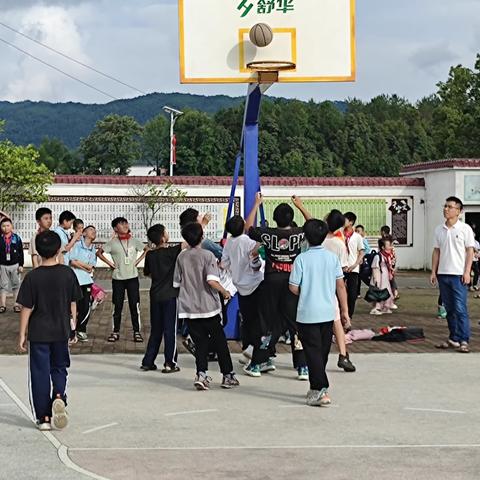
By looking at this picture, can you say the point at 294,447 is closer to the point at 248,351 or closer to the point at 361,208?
the point at 248,351

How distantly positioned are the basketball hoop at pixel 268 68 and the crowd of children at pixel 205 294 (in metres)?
2.27

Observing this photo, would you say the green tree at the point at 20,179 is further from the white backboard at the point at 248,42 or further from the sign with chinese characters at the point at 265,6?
the sign with chinese characters at the point at 265,6

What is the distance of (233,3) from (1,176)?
55.9 feet

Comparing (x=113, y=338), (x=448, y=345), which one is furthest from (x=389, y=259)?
(x=113, y=338)

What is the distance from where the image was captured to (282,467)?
7.21 metres

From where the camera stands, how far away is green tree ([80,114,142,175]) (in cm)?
10344

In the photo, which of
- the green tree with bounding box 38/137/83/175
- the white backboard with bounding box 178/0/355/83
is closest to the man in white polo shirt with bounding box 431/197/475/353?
the white backboard with bounding box 178/0/355/83

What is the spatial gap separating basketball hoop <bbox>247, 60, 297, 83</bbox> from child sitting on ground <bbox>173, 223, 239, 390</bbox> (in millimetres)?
3924

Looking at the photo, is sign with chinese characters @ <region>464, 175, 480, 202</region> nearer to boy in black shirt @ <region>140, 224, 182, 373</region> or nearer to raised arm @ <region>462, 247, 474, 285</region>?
raised arm @ <region>462, 247, 474, 285</region>

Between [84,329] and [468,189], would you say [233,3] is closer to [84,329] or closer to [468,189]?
[84,329]

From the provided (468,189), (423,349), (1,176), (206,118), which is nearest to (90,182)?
(1,176)

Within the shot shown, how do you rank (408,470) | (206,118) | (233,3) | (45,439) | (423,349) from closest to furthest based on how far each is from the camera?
(408,470) < (45,439) < (423,349) < (233,3) < (206,118)

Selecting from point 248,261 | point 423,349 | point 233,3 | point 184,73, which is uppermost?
point 233,3

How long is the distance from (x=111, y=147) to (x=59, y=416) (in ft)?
316
